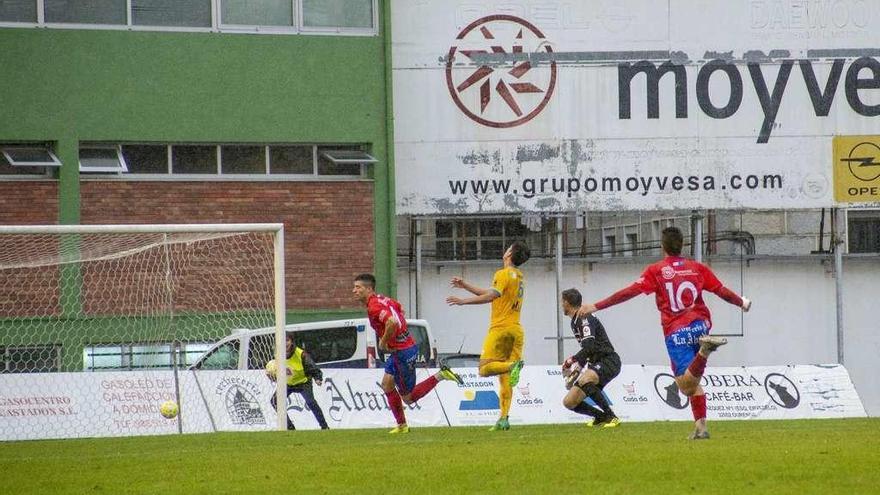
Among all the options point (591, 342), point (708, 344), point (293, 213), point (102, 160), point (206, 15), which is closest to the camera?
point (708, 344)

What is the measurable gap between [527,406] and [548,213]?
21.9ft

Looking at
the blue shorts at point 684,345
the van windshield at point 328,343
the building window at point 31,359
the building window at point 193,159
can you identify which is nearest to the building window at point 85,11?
the building window at point 193,159

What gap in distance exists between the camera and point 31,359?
24406 mm

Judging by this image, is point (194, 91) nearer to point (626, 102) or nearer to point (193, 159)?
point (193, 159)

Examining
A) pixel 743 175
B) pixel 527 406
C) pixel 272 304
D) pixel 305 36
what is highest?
pixel 305 36

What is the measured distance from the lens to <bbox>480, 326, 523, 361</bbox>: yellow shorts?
17000 millimetres

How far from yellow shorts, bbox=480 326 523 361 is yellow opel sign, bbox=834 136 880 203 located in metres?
15.9

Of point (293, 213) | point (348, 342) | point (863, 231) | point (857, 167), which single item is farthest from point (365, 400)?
point (863, 231)

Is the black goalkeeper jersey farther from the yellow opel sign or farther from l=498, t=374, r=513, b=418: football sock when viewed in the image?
the yellow opel sign

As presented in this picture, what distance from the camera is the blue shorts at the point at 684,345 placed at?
43.5 ft

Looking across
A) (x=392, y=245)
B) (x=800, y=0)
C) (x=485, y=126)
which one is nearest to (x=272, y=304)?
(x=392, y=245)

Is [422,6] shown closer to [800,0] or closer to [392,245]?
[392,245]

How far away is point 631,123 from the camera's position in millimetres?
30625

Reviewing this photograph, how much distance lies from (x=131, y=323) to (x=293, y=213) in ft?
17.2
